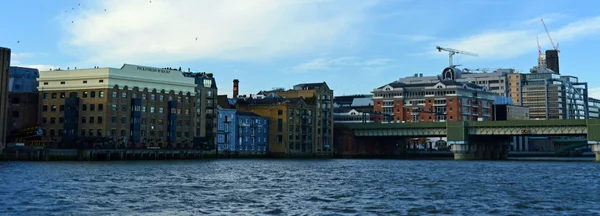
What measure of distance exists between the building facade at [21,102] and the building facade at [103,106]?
3664 mm

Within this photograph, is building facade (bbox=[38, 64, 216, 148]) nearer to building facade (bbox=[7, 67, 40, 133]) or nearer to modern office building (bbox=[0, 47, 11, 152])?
building facade (bbox=[7, 67, 40, 133])

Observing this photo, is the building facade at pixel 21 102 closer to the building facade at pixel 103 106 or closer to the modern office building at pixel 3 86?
the building facade at pixel 103 106

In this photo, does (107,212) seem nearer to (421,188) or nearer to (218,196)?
(218,196)

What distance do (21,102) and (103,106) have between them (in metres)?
22.5

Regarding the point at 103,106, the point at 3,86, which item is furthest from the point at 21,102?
the point at 3,86

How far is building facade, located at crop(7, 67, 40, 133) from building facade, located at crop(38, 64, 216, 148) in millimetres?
3664

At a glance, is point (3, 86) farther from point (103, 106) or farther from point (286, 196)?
point (286, 196)

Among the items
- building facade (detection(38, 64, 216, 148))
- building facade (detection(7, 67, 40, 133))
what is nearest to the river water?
building facade (detection(38, 64, 216, 148))

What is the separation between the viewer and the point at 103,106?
17775 cm

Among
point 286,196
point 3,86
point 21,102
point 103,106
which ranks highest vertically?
point 3,86

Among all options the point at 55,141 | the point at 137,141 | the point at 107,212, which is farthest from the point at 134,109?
the point at 107,212

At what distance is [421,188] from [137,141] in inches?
4471

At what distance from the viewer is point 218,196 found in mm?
69188

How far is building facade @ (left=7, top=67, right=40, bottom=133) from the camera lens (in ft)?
597
